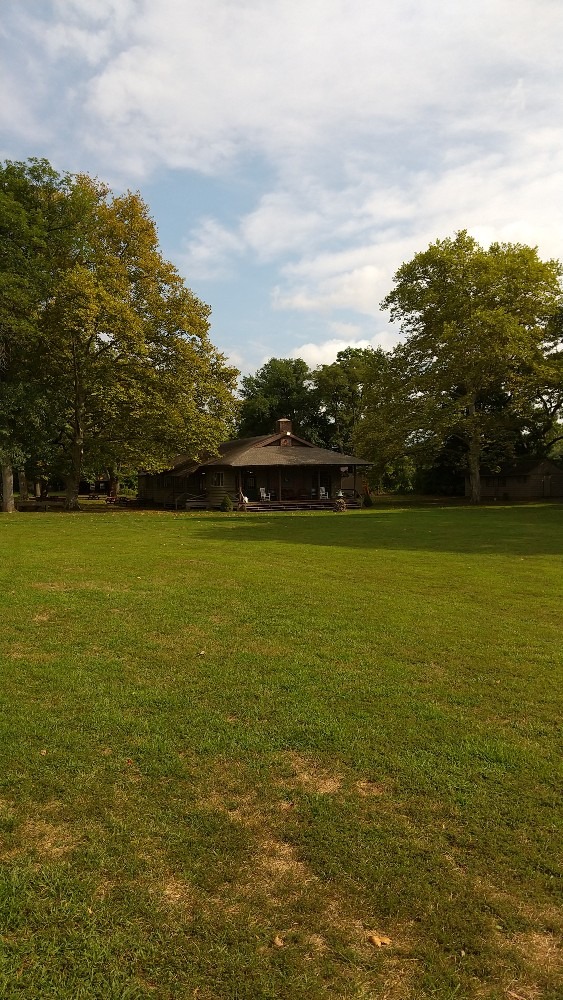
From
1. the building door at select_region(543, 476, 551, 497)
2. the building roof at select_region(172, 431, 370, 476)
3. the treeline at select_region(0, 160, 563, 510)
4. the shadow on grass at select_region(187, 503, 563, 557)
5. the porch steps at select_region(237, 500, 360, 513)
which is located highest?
the treeline at select_region(0, 160, 563, 510)

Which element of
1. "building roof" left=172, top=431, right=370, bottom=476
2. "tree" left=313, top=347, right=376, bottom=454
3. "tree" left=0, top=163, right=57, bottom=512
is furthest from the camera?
"tree" left=313, top=347, right=376, bottom=454

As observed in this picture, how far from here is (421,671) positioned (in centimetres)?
572

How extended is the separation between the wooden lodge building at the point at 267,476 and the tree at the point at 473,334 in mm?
6871

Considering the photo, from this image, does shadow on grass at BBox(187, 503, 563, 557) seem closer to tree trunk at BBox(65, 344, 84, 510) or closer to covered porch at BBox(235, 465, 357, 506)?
tree trunk at BBox(65, 344, 84, 510)

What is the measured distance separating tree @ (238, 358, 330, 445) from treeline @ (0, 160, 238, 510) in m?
27.6

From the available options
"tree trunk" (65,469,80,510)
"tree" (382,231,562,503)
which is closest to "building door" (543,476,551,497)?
"tree" (382,231,562,503)

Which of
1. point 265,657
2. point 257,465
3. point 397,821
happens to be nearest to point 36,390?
point 257,465

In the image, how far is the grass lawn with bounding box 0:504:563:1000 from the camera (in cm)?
243

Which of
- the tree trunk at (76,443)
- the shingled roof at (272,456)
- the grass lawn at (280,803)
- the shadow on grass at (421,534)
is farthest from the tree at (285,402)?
the grass lawn at (280,803)

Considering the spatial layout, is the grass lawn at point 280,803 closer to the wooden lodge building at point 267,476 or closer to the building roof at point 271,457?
the building roof at point 271,457

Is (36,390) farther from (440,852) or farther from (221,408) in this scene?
(440,852)

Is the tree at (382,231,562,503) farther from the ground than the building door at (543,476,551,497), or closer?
farther from the ground

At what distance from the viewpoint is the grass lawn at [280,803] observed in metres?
2.43

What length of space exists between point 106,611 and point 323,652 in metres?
3.44
